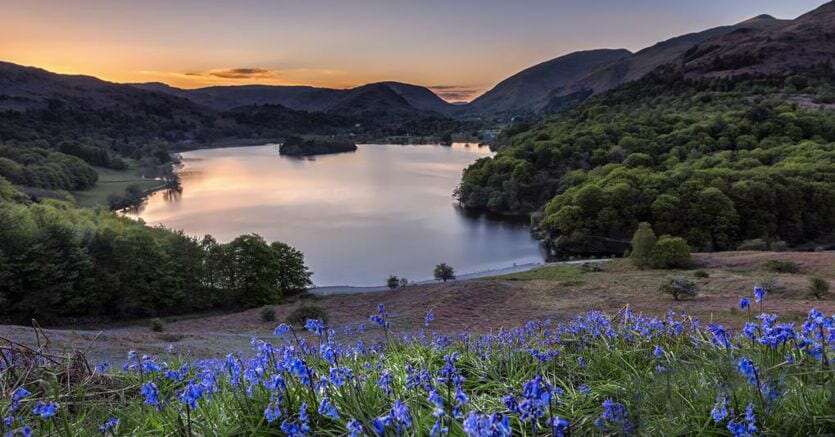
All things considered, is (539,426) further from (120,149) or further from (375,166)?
(120,149)

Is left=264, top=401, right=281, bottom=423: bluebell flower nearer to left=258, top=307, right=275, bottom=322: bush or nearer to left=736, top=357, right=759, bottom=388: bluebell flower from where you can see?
left=736, top=357, right=759, bottom=388: bluebell flower

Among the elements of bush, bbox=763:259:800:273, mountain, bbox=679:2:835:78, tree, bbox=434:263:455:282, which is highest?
mountain, bbox=679:2:835:78

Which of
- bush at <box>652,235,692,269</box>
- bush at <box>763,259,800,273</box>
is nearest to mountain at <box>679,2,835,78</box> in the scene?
bush at <box>652,235,692,269</box>

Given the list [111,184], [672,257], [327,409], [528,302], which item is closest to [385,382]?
[327,409]

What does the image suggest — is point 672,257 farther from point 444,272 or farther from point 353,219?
point 353,219

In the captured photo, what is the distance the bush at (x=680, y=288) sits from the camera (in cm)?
2167

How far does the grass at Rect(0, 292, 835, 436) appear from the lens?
102 inches

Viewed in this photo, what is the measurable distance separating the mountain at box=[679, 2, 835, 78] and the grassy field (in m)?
99.6

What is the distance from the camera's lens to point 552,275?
99.5ft

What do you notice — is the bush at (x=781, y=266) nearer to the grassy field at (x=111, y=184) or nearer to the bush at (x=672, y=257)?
the bush at (x=672, y=257)

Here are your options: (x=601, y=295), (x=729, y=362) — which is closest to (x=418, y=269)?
(x=601, y=295)

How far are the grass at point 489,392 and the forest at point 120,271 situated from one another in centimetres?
2570

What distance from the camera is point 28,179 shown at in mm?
65062

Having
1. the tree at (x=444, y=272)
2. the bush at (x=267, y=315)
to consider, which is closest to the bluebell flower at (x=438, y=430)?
the bush at (x=267, y=315)
